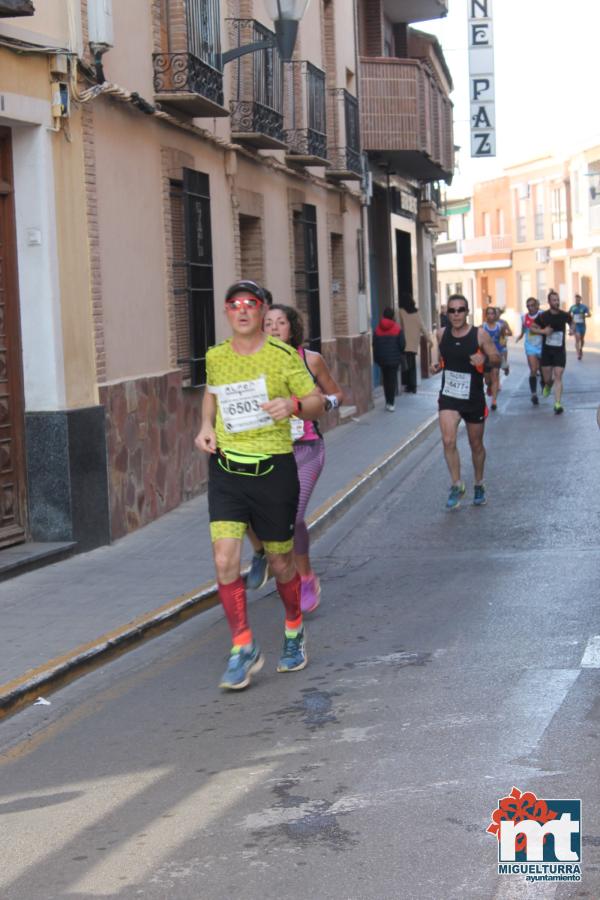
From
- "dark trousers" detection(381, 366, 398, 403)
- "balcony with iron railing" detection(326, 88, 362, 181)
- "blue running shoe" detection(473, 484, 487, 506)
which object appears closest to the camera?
"blue running shoe" detection(473, 484, 487, 506)

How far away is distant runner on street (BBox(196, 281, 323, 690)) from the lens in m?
6.96

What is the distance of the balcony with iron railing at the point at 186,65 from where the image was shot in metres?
13.4

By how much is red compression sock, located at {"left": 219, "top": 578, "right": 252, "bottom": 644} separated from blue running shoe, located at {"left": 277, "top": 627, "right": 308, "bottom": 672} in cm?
30

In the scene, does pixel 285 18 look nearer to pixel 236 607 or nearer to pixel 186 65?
pixel 186 65

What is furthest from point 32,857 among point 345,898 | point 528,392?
point 528,392

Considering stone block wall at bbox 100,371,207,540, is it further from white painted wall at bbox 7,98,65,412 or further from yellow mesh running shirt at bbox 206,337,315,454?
yellow mesh running shirt at bbox 206,337,315,454

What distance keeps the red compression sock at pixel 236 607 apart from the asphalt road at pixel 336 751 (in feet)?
0.90

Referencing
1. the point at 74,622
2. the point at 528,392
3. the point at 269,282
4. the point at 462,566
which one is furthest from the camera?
the point at 528,392

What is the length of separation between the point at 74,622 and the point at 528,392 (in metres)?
20.5

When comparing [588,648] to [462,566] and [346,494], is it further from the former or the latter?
[346,494]

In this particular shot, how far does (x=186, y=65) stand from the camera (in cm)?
1345

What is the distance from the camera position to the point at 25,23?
1048 cm

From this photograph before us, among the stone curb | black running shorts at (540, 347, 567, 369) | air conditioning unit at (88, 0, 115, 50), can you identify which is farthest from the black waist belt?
black running shorts at (540, 347, 567, 369)

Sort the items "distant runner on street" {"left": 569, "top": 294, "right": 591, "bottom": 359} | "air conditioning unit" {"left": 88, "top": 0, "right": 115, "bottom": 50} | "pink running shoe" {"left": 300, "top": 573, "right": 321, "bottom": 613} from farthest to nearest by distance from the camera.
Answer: "distant runner on street" {"left": 569, "top": 294, "right": 591, "bottom": 359} → "air conditioning unit" {"left": 88, "top": 0, "right": 115, "bottom": 50} → "pink running shoe" {"left": 300, "top": 573, "right": 321, "bottom": 613}
